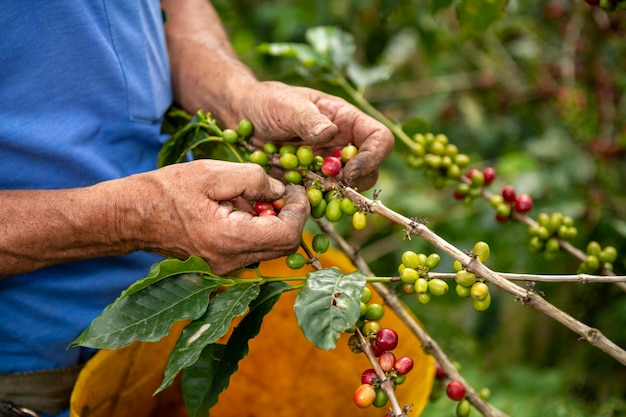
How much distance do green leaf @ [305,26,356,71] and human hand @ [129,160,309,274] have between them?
1.14 metres

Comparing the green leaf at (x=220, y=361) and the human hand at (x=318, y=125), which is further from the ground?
the human hand at (x=318, y=125)

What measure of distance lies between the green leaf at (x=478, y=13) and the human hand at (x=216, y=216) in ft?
2.93

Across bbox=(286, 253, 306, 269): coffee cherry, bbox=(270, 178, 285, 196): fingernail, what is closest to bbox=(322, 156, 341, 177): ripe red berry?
bbox=(270, 178, 285, 196): fingernail

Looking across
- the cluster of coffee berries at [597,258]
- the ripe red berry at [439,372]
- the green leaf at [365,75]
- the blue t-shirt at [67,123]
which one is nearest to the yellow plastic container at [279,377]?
the ripe red berry at [439,372]

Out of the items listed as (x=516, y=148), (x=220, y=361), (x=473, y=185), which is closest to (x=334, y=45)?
(x=473, y=185)

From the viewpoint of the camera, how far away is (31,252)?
4.77ft

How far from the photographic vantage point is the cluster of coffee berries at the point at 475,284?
1240 mm

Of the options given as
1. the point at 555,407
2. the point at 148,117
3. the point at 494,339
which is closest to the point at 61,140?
the point at 148,117

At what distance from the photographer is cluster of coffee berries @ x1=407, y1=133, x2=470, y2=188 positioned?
6.24 ft

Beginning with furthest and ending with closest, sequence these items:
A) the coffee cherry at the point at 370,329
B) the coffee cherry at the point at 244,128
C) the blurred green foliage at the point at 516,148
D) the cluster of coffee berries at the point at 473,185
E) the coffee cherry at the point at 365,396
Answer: the blurred green foliage at the point at 516,148 → the cluster of coffee berries at the point at 473,185 → the coffee cherry at the point at 244,128 → the coffee cherry at the point at 370,329 → the coffee cherry at the point at 365,396

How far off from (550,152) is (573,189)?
549mm

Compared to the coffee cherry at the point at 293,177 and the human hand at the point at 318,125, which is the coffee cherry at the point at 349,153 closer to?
the human hand at the point at 318,125

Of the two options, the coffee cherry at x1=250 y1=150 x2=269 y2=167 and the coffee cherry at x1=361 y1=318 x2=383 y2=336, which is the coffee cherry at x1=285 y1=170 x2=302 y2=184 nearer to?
the coffee cherry at x1=250 y1=150 x2=269 y2=167

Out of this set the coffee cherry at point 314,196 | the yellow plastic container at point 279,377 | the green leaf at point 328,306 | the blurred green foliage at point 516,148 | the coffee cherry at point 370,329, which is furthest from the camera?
the blurred green foliage at point 516,148
